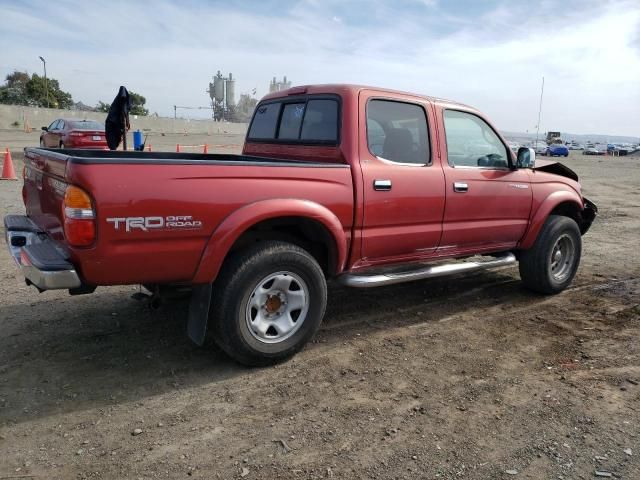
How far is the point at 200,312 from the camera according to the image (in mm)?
3521

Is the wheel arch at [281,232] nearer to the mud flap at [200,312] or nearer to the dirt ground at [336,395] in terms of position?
the mud flap at [200,312]

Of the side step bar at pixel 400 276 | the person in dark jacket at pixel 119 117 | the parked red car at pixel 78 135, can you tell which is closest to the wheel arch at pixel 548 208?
the side step bar at pixel 400 276

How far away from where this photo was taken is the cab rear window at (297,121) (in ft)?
14.0

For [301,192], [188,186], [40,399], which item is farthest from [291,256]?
[40,399]

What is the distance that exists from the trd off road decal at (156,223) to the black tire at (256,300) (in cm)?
46

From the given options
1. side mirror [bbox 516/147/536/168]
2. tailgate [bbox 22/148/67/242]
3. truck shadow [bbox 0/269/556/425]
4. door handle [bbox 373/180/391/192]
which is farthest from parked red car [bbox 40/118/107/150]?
door handle [bbox 373/180/391/192]

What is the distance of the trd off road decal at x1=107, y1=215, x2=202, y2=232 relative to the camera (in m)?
3.02

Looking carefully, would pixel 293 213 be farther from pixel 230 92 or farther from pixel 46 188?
pixel 230 92

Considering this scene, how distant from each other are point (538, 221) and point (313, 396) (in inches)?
130

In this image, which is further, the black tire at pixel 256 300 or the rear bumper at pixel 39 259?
the black tire at pixel 256 300

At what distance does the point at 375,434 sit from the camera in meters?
2.97

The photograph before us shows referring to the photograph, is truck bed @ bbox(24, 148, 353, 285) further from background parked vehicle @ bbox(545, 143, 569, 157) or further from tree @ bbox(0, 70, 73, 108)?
tree @ bbox(0, 70, 73, 108)

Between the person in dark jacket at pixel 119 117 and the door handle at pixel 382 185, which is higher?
the person in dark jacket at pixel 119 117

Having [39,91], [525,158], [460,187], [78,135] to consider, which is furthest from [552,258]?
[39,91]
